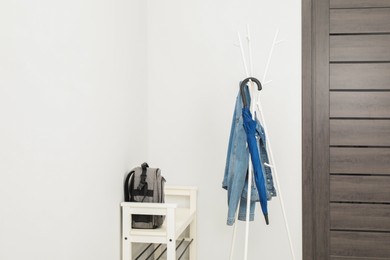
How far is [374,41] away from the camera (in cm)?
291

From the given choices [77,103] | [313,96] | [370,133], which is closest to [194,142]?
[313,96]

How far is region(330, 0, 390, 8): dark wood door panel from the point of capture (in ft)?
9.55

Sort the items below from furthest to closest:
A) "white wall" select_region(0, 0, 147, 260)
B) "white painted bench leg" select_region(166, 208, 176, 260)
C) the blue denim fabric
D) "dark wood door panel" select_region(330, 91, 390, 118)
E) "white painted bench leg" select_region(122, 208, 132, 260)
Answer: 1. "dark wood door panel" select_region(330, 91, 390, 118)
2. the blue denim fabric
3. "white painted bench leg" select_region(122, 208, 132, 260)
4. "white painted bench leg" select_region(166, 208, 176, 260)
5. "white wall" select_region(0, 0, 147, 260)

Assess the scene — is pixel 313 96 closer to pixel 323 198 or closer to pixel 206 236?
pixel 323 198

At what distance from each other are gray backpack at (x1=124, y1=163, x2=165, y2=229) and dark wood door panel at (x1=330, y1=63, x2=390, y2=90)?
1.27m

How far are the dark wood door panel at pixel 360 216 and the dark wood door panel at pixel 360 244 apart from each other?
0.04 meters

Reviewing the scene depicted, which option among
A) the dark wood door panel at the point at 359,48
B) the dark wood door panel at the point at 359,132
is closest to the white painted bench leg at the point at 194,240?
the dark wood door panel at the point at 359,132

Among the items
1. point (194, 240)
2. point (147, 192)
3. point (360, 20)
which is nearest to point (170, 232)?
point (147, 192)

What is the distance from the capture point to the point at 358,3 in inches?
115

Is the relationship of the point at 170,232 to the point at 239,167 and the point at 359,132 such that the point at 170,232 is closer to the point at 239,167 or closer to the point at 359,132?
the point at 239,167

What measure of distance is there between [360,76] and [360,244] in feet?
3.31

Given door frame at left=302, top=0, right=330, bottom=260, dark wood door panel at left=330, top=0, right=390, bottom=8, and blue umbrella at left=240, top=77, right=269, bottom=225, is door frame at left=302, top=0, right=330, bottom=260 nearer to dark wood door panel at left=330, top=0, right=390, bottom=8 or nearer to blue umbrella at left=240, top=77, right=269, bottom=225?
dark wood door panel at left=330, top=0, right=390, bottom=8

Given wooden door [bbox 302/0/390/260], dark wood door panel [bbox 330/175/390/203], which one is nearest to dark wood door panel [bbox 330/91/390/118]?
wooden door [bbox 302/0/390/260]

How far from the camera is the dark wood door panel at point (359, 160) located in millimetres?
2906
